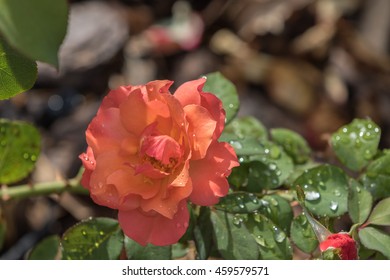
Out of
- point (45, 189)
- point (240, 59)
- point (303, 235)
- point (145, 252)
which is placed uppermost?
point (303, 235)

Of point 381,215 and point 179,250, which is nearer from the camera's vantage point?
point 381,215

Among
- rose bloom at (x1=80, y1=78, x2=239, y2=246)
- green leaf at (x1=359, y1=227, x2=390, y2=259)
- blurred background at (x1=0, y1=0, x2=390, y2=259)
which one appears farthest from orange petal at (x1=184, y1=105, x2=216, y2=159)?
blurred background at (x1=0, y1=0, x2=390, y2=259)

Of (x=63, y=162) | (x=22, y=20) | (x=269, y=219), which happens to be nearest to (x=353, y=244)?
(x=269, y=219)

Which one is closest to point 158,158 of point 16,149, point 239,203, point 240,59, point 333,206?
point 239,203

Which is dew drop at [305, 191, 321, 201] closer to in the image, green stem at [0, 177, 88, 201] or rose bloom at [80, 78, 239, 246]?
rose bloom at [80, 78, 239, 246]

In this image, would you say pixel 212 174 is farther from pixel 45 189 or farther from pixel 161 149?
pixel 45 189

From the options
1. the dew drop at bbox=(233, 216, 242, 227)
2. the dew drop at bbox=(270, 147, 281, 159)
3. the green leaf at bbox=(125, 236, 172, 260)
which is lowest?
the green leaf at bbox=(125, 236, 172, 260)
